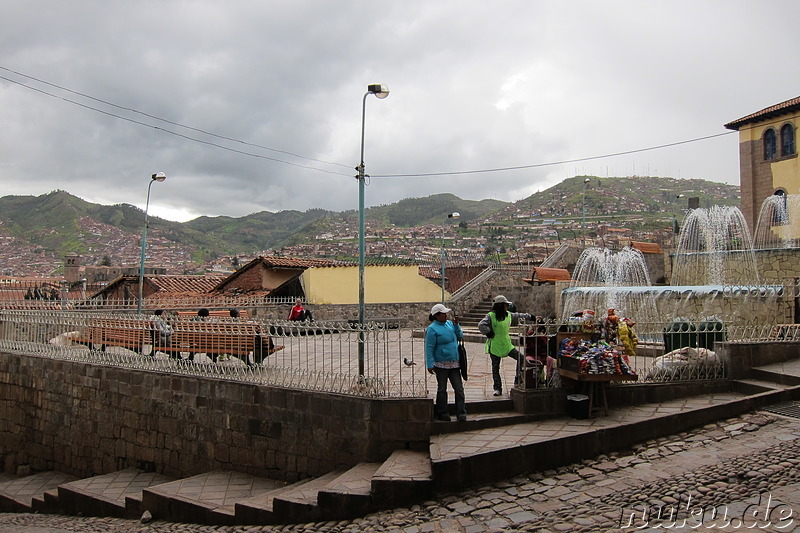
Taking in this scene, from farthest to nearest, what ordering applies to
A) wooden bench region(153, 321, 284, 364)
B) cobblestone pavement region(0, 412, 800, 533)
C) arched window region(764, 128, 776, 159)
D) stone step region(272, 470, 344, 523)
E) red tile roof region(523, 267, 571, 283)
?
arched window region(764, 128, 776, 159) < red tile roof region(523, 267, 571, 283) < wooden bench region(153, 321, 284, 364) < stone step region(272, 470, 344, 523) < cobblestone pavement region(0, 412, 800, 533)

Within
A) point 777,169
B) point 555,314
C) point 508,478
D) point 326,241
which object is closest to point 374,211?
point 326,241

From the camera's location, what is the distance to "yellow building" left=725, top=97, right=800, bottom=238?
1113 inches

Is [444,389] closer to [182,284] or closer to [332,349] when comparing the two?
[332,349]

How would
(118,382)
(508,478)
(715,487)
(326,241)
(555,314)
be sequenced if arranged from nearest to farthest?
(715,487) < (508,478) < (118,382) < (555,314) < (326,241)

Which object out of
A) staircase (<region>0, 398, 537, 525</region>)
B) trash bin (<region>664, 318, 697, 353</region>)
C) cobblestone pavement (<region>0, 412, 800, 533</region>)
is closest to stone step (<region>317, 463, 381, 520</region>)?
staircase (<region>0, 398, 537, 525</region>)

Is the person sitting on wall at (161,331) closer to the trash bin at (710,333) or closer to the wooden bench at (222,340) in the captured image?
the wooden bench at (222,340)

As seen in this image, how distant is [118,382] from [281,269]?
13407mm

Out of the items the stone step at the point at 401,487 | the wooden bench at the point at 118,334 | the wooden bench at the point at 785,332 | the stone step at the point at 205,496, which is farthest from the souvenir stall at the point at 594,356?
the wooden bench at the point at 118,334

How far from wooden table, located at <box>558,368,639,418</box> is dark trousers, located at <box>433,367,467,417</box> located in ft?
4.57

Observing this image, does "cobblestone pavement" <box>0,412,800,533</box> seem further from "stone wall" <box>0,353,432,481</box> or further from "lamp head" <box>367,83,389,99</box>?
"lamp head" <box>367,83,389,99</box>

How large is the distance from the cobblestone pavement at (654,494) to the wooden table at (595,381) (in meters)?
0.72

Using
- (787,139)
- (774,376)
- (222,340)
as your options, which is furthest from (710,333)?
(787,139)

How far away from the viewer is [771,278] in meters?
19.5

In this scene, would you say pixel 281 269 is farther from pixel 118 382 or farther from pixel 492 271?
pixel 118 382
